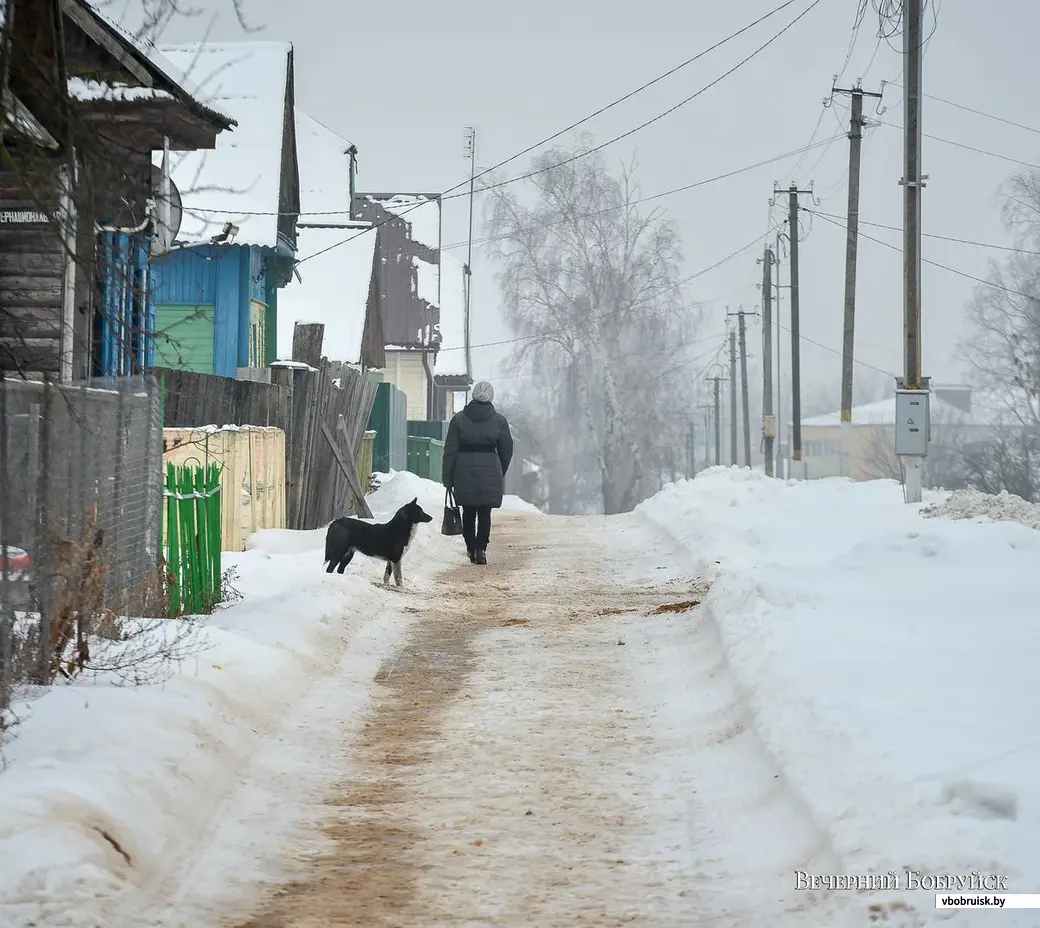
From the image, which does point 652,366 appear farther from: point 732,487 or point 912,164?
point 912,164

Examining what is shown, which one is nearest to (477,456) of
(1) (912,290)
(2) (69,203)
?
(1) (912,290)

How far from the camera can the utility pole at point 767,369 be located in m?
38.3

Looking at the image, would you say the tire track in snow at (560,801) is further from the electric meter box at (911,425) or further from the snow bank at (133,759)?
the electric meter box at (911,425)

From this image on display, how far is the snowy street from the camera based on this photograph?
4.16 meters

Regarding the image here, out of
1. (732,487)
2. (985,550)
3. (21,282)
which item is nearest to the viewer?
(985,550)

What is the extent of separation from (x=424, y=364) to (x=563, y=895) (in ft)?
147

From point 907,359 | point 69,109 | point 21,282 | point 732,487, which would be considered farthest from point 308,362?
point 69,109

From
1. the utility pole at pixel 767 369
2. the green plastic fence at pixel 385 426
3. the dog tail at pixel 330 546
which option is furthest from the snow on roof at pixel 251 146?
the utility pole at pixel 767 369

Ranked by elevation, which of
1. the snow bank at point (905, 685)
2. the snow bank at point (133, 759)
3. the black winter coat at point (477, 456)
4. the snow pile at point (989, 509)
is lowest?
the snow bank at point (133, 759)

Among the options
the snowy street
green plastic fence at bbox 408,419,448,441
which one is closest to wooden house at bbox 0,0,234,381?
the snowy street

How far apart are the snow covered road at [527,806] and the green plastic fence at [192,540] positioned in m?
1.82

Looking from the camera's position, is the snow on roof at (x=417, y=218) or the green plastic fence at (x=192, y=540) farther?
the snow on roof at (x=417, y=218)

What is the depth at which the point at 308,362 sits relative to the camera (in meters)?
17.1

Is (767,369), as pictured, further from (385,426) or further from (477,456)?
(477,456)
